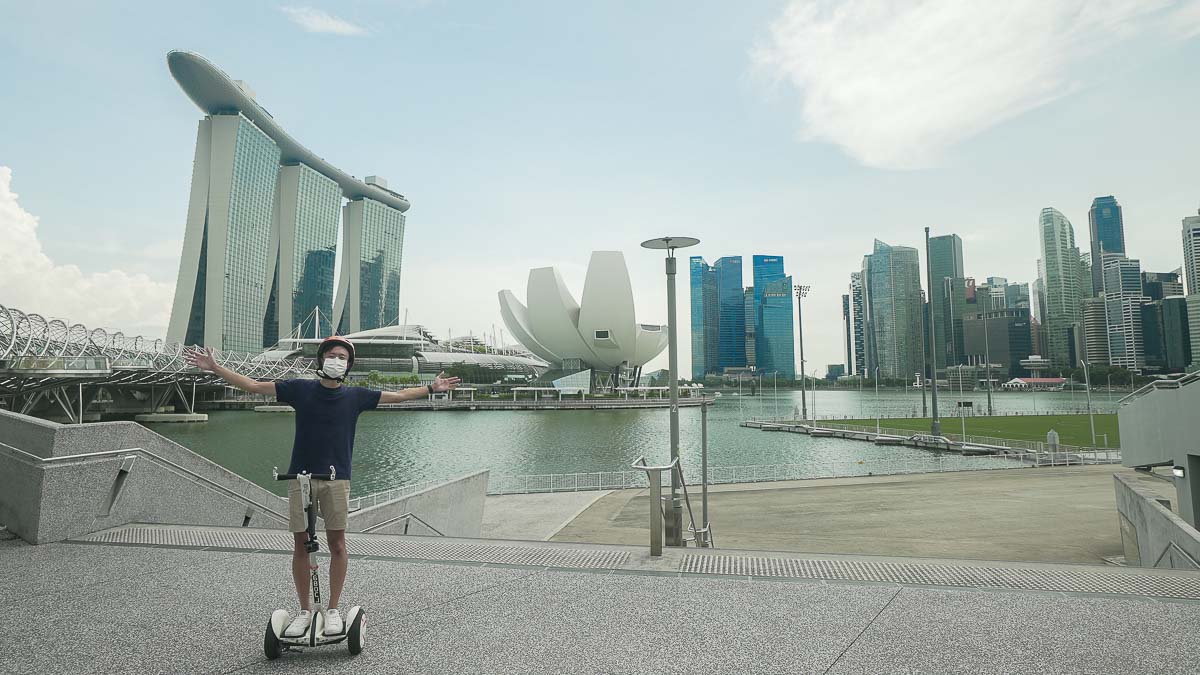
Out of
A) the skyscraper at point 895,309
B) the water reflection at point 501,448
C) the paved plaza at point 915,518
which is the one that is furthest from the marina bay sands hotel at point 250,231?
the skyscraper at point 895,309

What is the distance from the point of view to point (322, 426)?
2672 millimetres

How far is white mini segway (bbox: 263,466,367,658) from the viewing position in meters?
2.46

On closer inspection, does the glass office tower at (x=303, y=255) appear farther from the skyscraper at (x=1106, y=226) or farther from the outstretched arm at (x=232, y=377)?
the skyscraper at (x=1106, y=226)

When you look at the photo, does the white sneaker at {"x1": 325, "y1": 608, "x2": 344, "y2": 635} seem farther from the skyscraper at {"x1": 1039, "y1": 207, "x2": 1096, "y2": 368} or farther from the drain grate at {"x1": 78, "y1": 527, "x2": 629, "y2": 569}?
the skyscraper at {"x1": 1039, "y1": 207, "x2": 1096, "y2": 368}

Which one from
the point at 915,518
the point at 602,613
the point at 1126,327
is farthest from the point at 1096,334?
the point at 602,613

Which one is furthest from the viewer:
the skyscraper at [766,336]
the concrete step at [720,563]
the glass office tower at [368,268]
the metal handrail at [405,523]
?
the skyscraper at [766,336]

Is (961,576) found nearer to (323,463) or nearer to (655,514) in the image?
(655,514)

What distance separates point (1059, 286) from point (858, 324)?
3826 centimetres

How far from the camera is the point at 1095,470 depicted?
1811 centimetres

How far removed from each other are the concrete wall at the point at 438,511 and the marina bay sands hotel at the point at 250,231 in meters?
97.8

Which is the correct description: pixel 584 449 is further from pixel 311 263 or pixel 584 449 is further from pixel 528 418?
pixel 311 263

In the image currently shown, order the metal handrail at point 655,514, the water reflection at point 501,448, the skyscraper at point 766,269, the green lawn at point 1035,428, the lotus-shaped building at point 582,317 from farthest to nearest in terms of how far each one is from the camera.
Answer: the skyscraper at point 766,269 < the lotus-shaped building at point 582,317 < the green lawn at point 1035,428 < the water reflection at point 501,448 < the metal handrail at point 655,514

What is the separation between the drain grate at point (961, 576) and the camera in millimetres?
3354

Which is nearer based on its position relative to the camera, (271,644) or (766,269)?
(271,644)
